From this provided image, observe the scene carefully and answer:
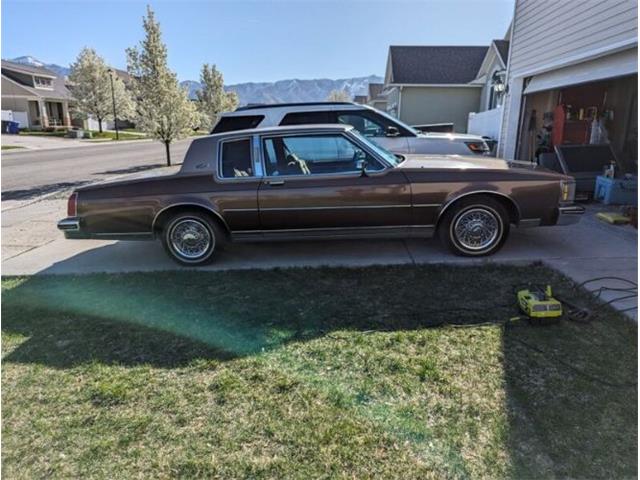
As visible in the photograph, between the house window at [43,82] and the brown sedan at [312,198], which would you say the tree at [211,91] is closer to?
the brown sedan at [312,198]

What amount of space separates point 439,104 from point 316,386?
25.6 metres

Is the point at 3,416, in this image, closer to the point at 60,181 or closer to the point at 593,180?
the point at 593,180

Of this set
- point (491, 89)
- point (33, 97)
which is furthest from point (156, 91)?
point (33, 97)

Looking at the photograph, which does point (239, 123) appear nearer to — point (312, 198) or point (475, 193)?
point (312, 198)

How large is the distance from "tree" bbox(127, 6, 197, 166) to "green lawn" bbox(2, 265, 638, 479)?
1176 cm

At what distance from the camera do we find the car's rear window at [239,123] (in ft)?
25.8

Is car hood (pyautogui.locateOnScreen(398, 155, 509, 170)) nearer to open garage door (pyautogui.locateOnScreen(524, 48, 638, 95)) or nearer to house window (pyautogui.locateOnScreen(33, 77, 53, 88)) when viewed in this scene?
open garage door (pyautogui.locateOnScreen(524, 48, 638, 95))

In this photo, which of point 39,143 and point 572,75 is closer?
point 572,75

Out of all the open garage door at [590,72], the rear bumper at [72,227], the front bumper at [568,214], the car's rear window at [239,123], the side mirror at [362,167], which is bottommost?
the rear bumper at [72,227]

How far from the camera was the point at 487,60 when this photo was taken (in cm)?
2352

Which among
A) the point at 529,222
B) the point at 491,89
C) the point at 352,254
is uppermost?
the point at 491,89

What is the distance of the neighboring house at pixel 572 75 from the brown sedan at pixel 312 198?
12.2ft

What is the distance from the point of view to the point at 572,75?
8.62m

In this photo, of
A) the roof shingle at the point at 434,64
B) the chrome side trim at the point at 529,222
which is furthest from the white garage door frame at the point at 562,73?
the roof shingle at the point at 434,64
